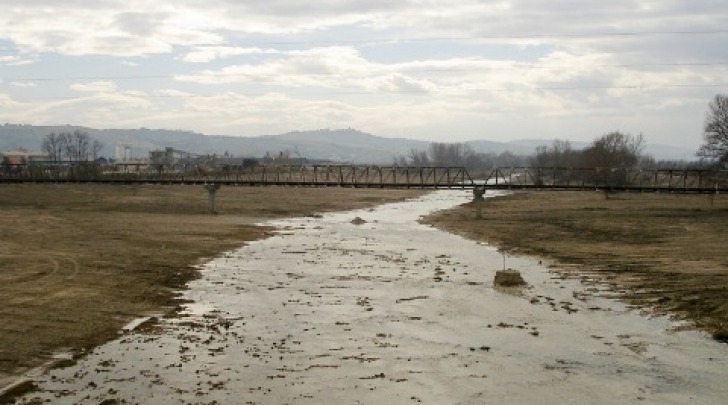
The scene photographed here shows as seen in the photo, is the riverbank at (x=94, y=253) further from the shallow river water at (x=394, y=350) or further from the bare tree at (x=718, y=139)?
the bare tree at (x=718, y=139)

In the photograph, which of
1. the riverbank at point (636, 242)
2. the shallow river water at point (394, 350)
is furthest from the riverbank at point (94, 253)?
the riverbank at point (636, 242)


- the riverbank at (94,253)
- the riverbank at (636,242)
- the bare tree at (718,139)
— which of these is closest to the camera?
the riverbank at (94,253)

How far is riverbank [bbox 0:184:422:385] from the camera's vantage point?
2244 cm

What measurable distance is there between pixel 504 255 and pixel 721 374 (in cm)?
2574

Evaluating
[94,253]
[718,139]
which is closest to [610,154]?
[718,139]

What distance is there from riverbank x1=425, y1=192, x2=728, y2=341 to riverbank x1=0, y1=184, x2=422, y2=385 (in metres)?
18.8

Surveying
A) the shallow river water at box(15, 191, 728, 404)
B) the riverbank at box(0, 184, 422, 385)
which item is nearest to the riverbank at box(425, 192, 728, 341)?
the shallow river water at box(15, 191, 728, 404)

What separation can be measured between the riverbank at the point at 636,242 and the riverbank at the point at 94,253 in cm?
1880

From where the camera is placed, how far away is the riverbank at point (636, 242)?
92.5ft

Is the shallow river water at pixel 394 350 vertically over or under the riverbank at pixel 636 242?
under

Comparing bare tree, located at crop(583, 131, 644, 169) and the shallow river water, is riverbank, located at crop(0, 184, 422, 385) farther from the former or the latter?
bare tree, located at crop(583, 131, 644, 169)

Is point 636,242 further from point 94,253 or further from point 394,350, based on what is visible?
point 94,253

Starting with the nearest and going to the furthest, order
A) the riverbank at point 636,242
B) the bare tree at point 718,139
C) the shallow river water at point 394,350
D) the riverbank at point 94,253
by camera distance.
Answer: the shallow river water at point 394,350
the riverbank at point 94,253
the riverbank at point 636,242
the bare tree at point 718,139

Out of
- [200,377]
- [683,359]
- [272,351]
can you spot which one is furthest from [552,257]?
[200,377]
